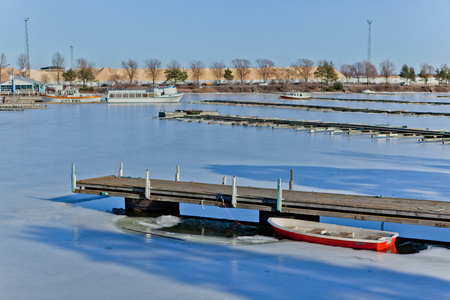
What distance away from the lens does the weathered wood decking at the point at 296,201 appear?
46.9 ft

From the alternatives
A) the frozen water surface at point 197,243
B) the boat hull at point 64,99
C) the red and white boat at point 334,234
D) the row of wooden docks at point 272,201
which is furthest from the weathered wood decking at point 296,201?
the boat hull at point 64,99

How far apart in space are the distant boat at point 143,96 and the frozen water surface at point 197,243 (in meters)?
60.9

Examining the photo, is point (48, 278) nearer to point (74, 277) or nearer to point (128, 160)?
point (74, 277)

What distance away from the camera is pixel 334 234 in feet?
47.3

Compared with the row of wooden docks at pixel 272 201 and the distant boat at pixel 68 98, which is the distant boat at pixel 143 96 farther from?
the row of wooden docks at pixel 272 201

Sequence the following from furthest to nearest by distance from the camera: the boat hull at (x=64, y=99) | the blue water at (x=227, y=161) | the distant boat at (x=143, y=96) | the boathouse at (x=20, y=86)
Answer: the boathouse at (x=20, y=86)
the boat hull at (x=64, y=99)
the distant boat at (x=143, y=96)
the blue water at (x=227, y=161)

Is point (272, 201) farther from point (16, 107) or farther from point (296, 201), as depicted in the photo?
point (16, 107)

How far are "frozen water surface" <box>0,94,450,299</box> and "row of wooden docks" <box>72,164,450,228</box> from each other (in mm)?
842

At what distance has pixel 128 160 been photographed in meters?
26.7

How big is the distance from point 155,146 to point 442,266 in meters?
22.9

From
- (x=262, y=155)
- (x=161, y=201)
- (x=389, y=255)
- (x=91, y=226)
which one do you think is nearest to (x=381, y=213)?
(x=389, y=255)

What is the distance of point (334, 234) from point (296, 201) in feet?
4.99

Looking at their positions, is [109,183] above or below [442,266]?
above

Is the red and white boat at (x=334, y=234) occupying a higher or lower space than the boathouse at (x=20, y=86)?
lower
